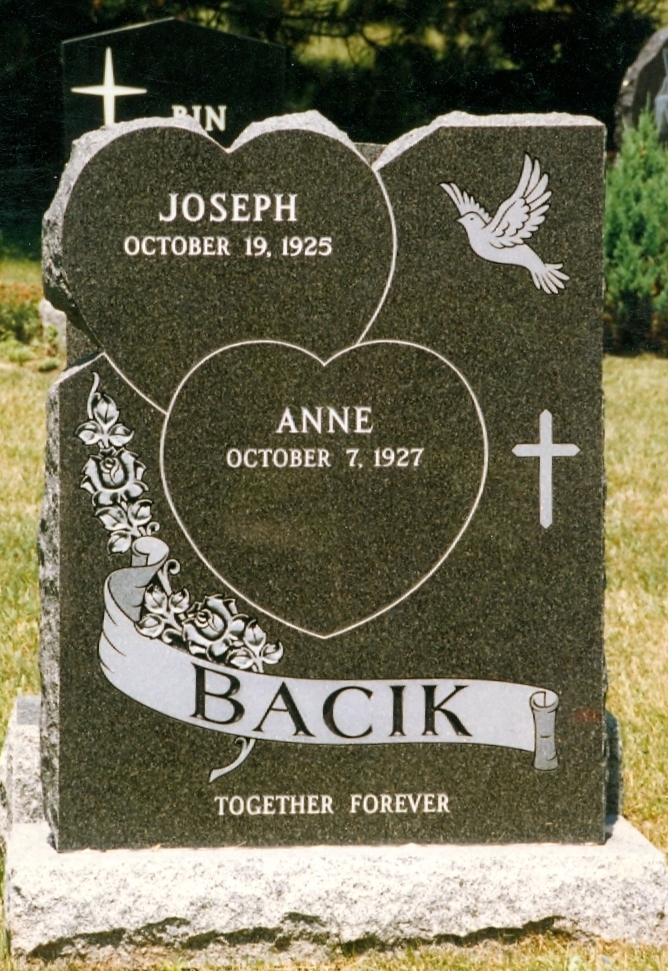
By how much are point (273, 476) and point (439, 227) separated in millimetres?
640

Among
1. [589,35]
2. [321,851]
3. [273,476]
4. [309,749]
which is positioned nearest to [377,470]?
[273,476]

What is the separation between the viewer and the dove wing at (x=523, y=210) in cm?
299

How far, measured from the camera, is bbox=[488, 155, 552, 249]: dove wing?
2990mm

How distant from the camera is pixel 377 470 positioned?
9.96ft

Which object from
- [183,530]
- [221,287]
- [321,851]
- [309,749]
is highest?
[221,287]

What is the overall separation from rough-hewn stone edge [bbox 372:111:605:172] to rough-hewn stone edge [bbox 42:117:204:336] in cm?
40

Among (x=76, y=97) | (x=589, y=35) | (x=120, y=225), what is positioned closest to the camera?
(x=120, y=225)

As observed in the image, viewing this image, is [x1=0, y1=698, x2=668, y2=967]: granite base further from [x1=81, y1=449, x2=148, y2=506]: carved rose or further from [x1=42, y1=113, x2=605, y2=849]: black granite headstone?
[x1=81, y1=449, x2=148, y2=506]: carved rose

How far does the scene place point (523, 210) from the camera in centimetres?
300

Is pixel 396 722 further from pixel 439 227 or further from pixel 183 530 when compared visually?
pixel 439 227

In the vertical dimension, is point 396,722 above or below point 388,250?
below

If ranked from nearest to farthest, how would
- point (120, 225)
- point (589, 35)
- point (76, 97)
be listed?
point (120, 225)
point (76, 97)
point (589, 35)

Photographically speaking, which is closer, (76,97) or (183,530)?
(183,530)

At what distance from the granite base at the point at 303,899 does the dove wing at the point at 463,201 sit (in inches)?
54.0
